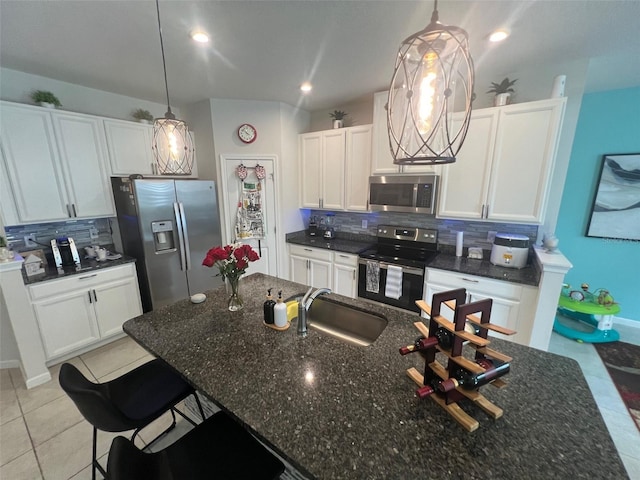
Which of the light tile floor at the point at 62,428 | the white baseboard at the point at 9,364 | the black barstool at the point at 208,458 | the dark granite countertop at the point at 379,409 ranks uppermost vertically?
the dark granite countertop at the point at 379,409

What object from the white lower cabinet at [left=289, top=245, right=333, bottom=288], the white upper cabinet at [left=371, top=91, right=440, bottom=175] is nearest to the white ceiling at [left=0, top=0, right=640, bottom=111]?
the white upper cabinet at [left=371, top=91, right=440, bottom=175]

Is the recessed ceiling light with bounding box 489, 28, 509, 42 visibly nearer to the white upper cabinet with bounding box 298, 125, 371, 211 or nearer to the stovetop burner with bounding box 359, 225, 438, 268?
the white upper cabinet with bounding box 298, 125, 371, 211

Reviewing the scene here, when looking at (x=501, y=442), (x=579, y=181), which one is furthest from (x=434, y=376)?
(x=579, y=181)

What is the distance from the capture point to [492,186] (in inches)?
94.7

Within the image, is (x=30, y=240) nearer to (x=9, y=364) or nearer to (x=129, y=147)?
(x=9, y=364)

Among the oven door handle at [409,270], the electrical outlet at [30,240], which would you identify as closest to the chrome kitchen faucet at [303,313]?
the oven door handle at [409,270]

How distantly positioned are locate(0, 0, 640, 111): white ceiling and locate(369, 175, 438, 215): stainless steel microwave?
1000 millimetres

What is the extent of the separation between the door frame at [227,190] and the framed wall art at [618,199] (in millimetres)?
3837

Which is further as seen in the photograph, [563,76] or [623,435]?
[563,76]

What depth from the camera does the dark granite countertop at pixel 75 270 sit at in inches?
89.6

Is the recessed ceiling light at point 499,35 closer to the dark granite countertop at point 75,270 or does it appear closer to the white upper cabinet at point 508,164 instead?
the white upper cabinet at point 508,164

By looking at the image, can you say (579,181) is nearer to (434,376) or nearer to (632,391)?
(632,391)

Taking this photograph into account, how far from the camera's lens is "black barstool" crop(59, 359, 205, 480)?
1.05 metres

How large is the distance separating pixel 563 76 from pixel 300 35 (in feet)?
6.79
